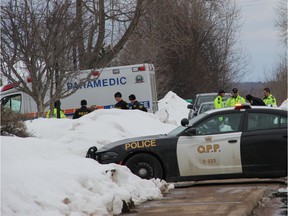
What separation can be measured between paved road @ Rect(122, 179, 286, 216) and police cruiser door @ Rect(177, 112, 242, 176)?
1.03 feet

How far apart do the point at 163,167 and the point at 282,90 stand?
60384 millimetres

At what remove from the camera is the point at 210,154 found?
11.0 metres

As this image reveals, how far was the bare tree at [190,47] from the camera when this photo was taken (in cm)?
3931

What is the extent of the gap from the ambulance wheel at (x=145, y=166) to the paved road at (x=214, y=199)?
50 cm

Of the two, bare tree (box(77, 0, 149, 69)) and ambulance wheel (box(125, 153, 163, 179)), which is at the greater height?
bare tree (box(77, 0, 149, 69))

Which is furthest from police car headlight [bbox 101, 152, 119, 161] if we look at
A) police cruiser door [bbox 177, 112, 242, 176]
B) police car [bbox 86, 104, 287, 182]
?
police cruiser door [bbox 177, 112, 242, 176]

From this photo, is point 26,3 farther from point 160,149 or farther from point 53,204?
point 53,204

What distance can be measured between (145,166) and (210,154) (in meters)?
1.17

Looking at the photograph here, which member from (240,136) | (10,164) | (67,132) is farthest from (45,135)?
(10,164)

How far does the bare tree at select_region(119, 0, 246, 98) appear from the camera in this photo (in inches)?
1548

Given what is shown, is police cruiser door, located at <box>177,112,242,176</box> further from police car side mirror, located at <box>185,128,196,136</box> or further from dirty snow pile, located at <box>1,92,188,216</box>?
dirty snow pile, located at <box>1,92,188,216</box>

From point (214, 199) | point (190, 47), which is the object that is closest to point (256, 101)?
point (214, 199)

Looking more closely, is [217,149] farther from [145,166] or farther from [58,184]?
[58,184]

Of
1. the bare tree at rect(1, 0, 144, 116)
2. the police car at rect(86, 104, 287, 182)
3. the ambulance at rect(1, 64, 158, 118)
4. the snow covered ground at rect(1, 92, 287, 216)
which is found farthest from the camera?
the ambulance at rect(1, 64, 158, 118)
